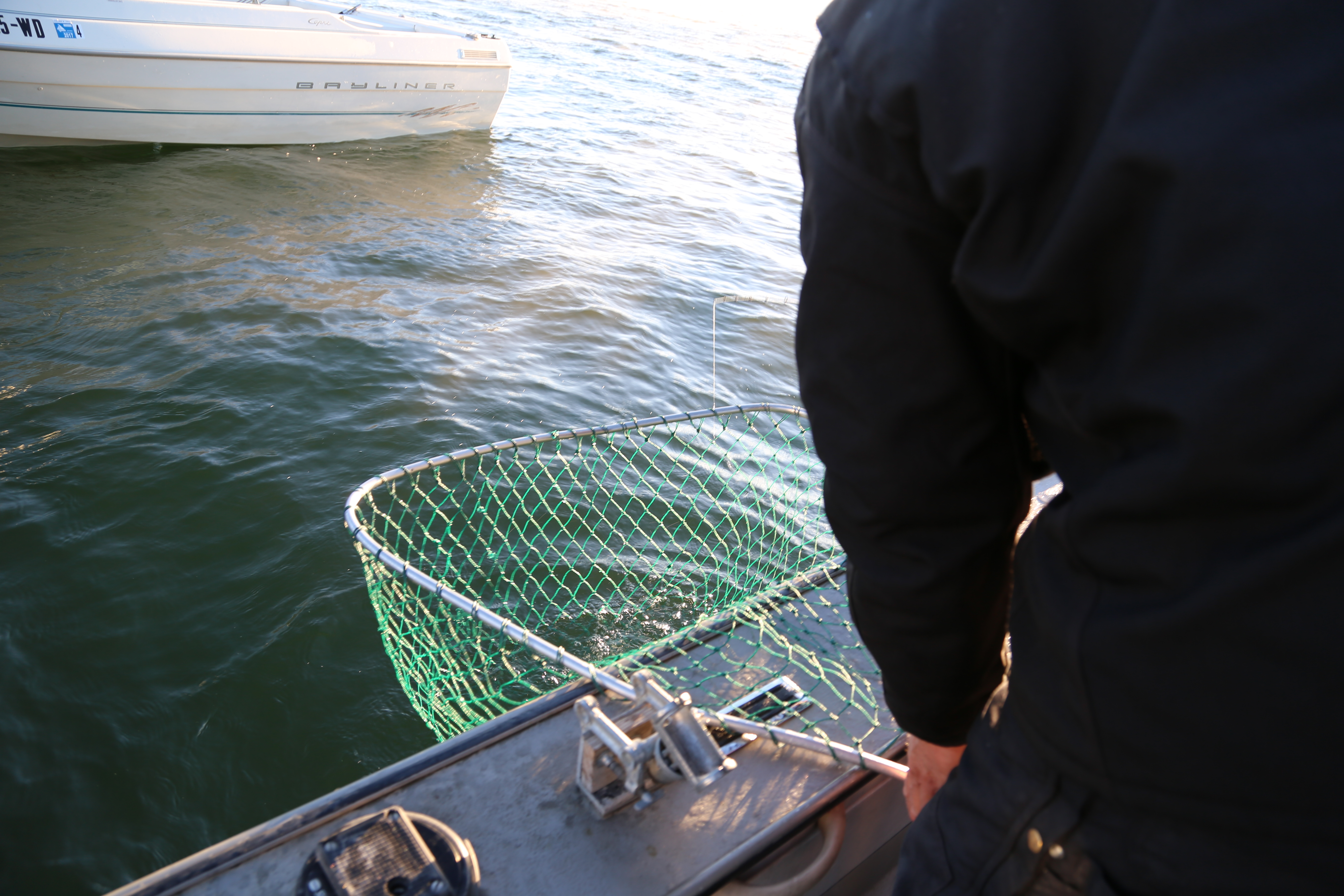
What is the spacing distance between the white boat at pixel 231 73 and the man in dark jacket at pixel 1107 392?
9.55 meters

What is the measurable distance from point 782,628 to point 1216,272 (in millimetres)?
1593

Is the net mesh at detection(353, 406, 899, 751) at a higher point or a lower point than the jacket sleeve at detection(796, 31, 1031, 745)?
lower

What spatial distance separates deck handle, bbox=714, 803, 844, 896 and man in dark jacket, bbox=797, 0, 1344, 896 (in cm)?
66

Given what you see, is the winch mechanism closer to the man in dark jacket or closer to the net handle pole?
the net handle pole

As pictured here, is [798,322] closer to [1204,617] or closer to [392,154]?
[1204,617]

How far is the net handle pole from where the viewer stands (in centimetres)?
157

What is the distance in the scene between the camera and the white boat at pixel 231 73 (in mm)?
7816

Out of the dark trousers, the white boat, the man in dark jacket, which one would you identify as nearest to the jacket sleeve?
the man in dark jacket

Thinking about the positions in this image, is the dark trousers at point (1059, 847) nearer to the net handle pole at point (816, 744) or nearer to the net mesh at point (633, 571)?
the net handle pole at point (816, 744)

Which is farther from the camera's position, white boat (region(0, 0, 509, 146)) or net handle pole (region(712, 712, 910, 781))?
white boat (region(0, 0, 509, 146))

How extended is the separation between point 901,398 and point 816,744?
1.07m

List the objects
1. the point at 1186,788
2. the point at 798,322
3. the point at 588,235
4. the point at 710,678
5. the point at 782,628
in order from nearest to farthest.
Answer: the point at 1186,788 → the point at 798,322 → the point at 710,678 → the point at 782,628 → the point at 588,235

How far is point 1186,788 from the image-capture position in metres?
0.66

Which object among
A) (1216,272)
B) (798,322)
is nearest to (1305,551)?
(1216,272)
